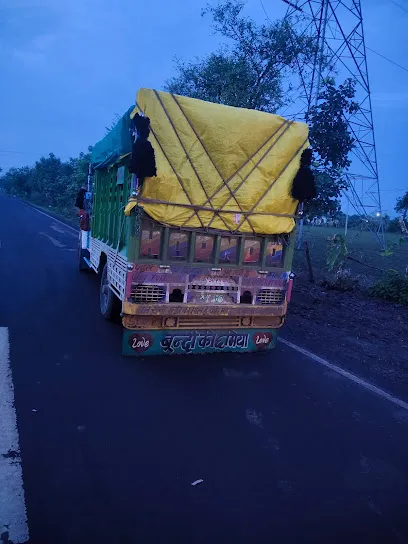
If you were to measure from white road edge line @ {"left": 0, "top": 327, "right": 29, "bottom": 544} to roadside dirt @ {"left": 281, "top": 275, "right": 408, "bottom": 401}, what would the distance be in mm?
4213

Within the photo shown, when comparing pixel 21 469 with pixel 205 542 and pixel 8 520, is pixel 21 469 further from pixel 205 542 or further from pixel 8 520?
pixel 205 542

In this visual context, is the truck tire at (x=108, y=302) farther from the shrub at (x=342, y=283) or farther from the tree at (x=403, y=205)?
the tree at (x=403, y=205)

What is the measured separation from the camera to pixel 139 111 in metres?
4.80

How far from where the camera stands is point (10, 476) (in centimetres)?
295

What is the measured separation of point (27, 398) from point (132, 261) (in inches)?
72.9

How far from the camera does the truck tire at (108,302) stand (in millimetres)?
6543

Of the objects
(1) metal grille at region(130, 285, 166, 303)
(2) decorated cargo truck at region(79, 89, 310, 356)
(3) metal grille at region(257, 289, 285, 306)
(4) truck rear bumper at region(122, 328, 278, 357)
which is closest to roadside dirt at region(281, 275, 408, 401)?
(4) truck rear bumper at region(122, 328, 278, 357)

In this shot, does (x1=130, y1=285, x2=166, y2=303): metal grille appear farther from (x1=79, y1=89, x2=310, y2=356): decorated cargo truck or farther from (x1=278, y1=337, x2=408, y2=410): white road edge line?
(x1=278, y1=337, x2=408, y2=410): white road edge line

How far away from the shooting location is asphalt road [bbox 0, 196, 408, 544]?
2699 mm

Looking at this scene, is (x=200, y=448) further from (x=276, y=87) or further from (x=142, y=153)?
(x=276, y=87)

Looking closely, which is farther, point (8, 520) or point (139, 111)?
point (139, 111)

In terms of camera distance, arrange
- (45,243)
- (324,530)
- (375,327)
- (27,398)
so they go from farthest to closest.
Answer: (45,243), (375,327), (27,398), (324,530)

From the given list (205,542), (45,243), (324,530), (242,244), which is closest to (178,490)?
(205,542)

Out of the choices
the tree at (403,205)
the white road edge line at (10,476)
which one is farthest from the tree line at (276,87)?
the tree at (403,205)
